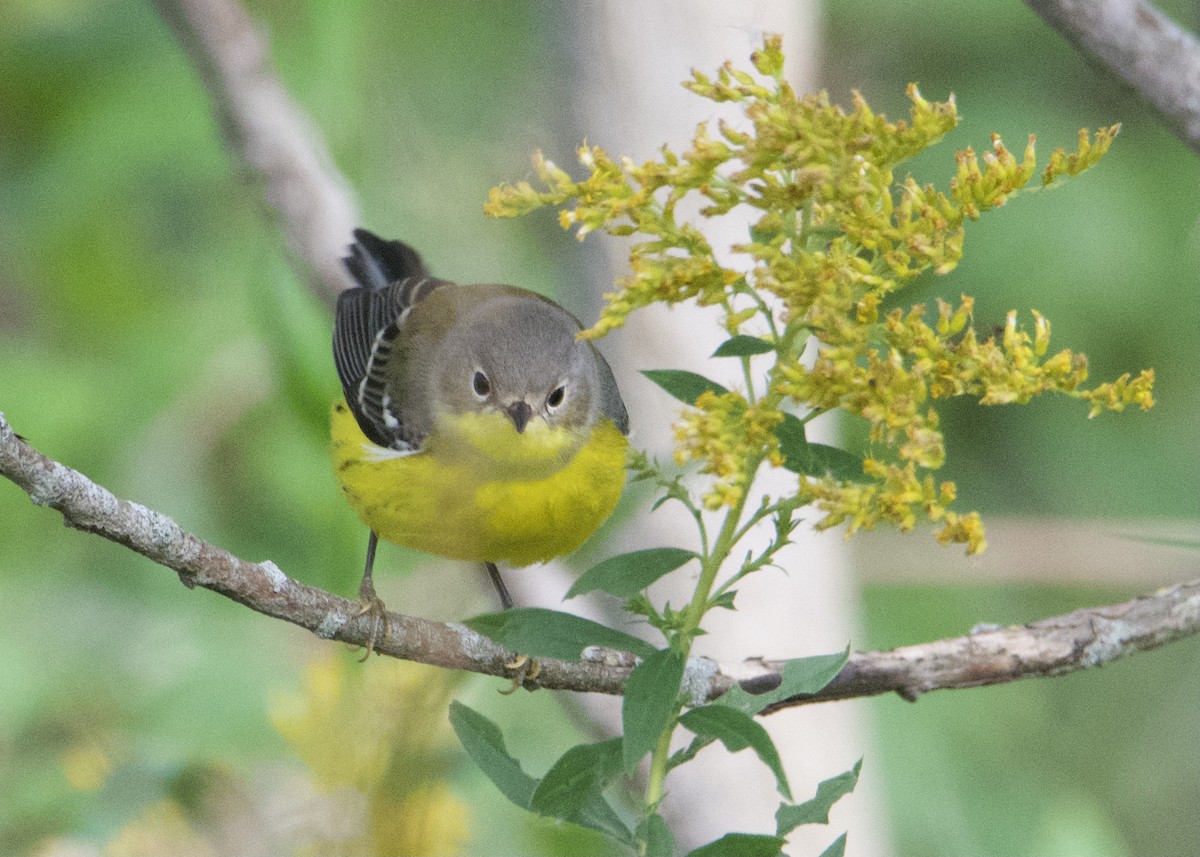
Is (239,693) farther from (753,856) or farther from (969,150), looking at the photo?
(969,150)

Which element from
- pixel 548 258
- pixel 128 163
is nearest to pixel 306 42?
pixel 128 163

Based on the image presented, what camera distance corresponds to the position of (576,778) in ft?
4.45

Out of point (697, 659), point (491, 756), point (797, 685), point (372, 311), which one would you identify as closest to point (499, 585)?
point (372, 311)

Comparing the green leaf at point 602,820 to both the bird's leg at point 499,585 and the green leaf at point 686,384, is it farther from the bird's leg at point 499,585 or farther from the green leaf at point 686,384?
the bird's leg at point 499,585

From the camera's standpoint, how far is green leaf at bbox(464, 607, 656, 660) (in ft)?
4.73

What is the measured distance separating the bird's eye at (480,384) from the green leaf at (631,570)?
1249mm

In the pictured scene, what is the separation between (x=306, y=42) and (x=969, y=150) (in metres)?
3.16

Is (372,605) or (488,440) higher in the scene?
(488,440)

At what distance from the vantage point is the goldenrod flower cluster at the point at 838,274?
49.8 inches

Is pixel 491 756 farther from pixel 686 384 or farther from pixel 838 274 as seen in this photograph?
pixel 838 274

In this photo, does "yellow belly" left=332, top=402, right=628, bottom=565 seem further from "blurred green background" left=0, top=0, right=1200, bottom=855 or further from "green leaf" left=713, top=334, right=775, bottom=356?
"green leaf" left=713, top=334, right=775, bottom=356

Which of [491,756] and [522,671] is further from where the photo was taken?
[522,671]

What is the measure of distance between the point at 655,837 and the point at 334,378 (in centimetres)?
181

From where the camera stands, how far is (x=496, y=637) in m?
1.44
